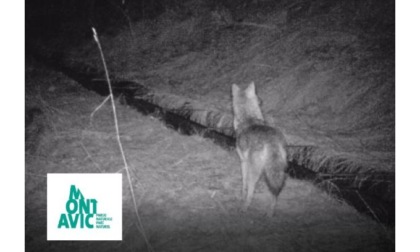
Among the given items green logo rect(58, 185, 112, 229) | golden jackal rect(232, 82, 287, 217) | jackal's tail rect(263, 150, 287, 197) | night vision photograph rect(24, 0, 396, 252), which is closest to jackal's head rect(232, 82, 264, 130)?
night vision photograph rect(24, 0, 396, 252)

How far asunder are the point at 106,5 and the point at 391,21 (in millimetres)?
5229

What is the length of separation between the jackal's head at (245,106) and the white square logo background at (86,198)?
51.5 inches

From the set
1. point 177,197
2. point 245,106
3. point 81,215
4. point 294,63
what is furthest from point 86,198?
point 294,63

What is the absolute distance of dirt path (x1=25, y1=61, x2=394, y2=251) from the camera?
2682 mm

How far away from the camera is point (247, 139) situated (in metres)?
2.90

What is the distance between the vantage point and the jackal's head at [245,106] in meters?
3.42

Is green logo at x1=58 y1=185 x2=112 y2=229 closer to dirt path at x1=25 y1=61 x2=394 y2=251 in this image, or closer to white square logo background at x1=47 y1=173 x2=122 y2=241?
white square logo background at x1=47 y1=173 x2=122 y2=241

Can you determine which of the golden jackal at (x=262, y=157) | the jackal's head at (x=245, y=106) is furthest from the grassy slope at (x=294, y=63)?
the golden jackal at (x=262, y=157)

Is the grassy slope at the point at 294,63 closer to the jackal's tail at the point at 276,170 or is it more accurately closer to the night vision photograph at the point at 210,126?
the night vision photograph at the point at 210,126

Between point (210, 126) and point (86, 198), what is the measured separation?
6.49ft

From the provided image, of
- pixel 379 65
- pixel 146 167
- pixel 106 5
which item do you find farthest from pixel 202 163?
pixel 106 5

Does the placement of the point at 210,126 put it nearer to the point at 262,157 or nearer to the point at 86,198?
the point at 262,157

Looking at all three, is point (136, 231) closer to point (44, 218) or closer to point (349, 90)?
point (44, 218)

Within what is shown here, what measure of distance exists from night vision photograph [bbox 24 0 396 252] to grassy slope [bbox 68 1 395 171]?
0.02 meters
